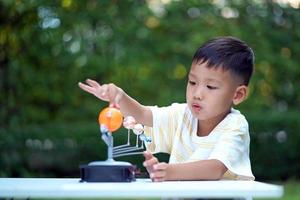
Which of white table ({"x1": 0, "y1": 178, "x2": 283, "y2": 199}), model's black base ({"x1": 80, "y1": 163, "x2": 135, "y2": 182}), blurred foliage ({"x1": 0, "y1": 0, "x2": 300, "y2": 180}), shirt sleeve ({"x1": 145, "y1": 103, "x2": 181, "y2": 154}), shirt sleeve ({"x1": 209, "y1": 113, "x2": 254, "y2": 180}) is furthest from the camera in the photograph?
blurred foliage ({"x1": 0, "y1": 0, "x2": 300, "y2": 180})

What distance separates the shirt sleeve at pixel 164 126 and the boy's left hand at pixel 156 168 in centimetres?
→ 44

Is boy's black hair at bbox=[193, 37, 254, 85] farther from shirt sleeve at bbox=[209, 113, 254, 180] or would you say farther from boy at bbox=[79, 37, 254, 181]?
shirt sleeve at bbox=[209, 113, 254, 180]

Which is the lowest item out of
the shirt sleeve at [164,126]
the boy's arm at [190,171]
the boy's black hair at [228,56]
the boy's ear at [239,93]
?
the boy's arm at [190,171]

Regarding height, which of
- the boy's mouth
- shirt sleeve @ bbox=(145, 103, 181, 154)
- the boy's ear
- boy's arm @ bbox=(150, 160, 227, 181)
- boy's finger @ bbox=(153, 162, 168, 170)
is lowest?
boy's arm @ bbox=(150, 160, 227, 181)

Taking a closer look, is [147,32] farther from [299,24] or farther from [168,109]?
[168,109]

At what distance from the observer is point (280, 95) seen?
376 inches

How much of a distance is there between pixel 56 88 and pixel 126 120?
6180mm

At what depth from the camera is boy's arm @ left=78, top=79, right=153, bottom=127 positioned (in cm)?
220

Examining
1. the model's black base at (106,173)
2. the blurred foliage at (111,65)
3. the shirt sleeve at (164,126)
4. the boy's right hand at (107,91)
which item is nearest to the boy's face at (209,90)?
the shirt sleeve at (164,126)

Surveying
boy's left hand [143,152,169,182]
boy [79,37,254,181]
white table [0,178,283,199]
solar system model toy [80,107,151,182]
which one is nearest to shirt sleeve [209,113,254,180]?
boy [79,37,254,181]

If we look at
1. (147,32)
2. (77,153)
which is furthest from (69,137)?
Answer: (147,32)

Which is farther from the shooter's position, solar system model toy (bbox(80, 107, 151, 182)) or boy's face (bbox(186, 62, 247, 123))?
boy's face (bbox(186, 62, 247, 123))

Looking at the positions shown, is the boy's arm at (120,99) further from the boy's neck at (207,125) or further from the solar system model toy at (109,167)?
the boy's neck at (207,125)

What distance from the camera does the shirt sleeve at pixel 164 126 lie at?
8.59ft
